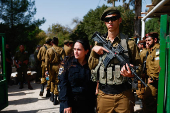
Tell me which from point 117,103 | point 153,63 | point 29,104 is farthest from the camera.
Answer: point 29,104

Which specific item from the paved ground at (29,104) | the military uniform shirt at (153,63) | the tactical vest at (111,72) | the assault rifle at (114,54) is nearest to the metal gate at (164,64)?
the assault rifle at (114,54)

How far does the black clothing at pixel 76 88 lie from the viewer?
2553 millimetres

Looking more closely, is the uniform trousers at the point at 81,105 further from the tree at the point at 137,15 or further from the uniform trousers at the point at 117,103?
the tree at the point at 137,15

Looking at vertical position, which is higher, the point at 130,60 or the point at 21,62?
the point at 130,60

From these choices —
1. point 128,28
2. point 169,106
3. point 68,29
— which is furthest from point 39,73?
point 68,29

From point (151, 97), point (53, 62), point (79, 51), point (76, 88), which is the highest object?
point (79, 51)

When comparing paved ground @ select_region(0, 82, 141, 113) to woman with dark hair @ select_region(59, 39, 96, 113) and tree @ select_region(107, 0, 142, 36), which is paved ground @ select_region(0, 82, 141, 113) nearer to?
woman with dark hair @ select_region(59, 39, 96, 113)

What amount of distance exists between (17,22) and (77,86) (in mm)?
11926

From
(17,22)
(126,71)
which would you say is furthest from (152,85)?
(17,22)

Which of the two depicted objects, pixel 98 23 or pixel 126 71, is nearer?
pixel 126 71

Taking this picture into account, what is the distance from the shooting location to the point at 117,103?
236 centimetres

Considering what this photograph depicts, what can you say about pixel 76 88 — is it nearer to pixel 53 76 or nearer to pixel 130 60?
pixel 130 60

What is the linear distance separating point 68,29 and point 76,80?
3946cm

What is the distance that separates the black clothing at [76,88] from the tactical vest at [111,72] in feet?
0.64
